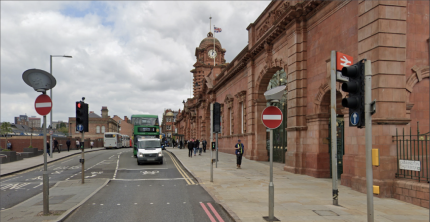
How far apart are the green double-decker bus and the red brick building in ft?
33.1

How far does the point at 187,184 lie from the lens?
1435 centimetres

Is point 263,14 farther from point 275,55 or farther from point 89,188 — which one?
point 89,188

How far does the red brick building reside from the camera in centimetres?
1128

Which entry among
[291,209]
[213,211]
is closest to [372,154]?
[291,209]

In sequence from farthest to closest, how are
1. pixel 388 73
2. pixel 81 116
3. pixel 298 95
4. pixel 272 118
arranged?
pixel 298 95, pixel 81 116, pixel 388 73, pixel 272 118

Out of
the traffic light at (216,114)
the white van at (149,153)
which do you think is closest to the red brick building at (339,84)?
the traffic light at (216,114)

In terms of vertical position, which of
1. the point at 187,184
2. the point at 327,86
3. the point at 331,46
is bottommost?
the point at 187,184

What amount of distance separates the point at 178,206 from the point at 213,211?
1.23 metres

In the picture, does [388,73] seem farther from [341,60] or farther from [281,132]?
[281,132]

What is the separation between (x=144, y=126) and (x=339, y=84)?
2316 cm

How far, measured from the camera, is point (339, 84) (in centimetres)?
1412

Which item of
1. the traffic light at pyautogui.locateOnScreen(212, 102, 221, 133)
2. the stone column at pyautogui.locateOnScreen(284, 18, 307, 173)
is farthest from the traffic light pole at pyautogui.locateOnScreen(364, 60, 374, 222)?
the traffic light at pyautogui.locateOnScreen(212, 102, 221, 133)

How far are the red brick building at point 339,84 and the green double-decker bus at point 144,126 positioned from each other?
10.1 metres

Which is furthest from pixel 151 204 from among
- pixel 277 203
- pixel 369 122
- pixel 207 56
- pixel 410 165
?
pixel 207 56
